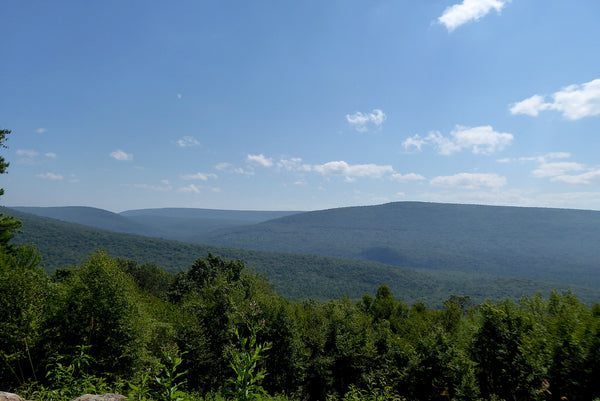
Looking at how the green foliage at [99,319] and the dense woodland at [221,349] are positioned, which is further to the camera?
the green foliage at [99,319]

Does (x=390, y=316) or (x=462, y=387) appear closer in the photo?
(x=462, y=387)

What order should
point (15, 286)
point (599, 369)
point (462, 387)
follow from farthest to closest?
1. point (462, 387)
2. point (15, 286)
3. point (599, 369)

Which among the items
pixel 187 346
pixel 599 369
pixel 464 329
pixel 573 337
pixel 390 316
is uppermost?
pixel 573 337

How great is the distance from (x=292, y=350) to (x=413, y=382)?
11097 millimetres

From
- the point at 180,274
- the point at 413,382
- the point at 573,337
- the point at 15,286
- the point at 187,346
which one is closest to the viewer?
the point at 573,337

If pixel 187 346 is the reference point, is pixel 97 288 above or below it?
above

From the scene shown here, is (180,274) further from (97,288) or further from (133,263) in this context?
(97,288)

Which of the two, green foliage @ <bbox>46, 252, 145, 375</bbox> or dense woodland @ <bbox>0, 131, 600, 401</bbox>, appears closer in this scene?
dense woodland @ <bbox>0, 131, 600, 401</bbox>

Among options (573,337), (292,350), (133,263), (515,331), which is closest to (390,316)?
(292,350)

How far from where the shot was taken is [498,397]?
13.7 m

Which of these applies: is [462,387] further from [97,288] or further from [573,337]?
[97,288]

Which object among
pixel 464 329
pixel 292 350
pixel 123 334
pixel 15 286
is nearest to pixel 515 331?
pixel 464 329

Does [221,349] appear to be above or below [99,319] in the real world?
below

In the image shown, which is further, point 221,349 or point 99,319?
point 221,349
